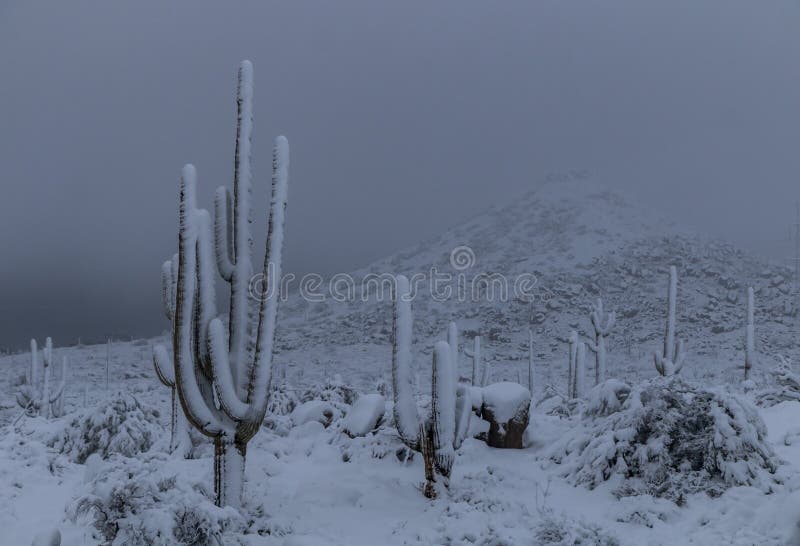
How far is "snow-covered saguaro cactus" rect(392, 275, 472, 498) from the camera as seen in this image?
7.57 meters

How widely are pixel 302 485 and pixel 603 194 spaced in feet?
314

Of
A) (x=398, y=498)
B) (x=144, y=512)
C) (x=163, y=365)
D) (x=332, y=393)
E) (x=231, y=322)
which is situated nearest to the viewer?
(x=144, y=512)

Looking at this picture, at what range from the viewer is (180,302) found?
608cm

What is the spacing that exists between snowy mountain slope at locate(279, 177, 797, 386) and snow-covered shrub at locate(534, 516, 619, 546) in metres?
31.4

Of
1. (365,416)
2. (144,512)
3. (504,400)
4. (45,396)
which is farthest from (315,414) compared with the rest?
(45,396)

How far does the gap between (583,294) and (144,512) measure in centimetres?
6039

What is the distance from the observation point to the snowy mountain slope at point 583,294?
48594 millimetres

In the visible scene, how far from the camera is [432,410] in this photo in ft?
25.2

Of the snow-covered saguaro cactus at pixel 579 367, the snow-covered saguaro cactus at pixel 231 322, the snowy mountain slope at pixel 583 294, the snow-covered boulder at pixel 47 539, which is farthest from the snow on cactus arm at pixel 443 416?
the snowy mountain slope at pixel 583 294

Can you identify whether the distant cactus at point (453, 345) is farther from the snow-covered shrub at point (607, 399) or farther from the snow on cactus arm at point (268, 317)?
the snow-covered shrub at point (607, 399)

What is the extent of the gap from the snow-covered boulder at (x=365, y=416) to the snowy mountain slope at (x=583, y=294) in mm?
29136

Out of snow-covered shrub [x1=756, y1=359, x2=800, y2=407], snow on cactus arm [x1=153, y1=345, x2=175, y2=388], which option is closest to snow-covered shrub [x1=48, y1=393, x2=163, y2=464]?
snow on cactus arm [x1=153, y1=345, x2=175, y2=388]

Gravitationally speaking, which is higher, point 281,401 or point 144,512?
point 144,512

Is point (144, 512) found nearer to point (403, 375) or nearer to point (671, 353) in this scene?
point (403, 375)
